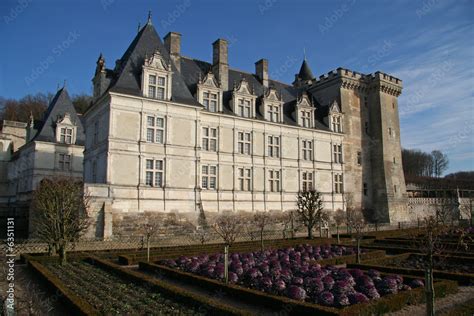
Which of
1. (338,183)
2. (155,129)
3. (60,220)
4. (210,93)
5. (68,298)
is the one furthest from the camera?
(338,183)

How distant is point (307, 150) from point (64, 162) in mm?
22831

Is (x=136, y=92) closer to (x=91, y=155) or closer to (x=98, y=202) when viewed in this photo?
(x=91, y=155)

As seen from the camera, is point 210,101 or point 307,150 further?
point 307,150

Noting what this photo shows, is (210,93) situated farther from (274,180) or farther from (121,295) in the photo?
(121,295)

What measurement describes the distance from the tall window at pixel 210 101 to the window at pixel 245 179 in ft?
16.7

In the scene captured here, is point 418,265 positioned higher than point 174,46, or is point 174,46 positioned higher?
point 174,46

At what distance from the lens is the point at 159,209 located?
23.0 m

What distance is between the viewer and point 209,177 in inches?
1032

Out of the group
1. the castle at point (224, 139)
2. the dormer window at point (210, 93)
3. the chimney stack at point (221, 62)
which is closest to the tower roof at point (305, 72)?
the castle at point (224, 139)

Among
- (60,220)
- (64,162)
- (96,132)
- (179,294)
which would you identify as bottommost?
(179,294)

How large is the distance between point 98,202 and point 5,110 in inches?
1854

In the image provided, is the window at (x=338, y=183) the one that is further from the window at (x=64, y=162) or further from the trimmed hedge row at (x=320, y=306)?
the window at (x=64, y=162)

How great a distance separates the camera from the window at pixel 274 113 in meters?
30.8

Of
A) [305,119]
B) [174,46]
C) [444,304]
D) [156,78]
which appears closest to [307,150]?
[305,119]
